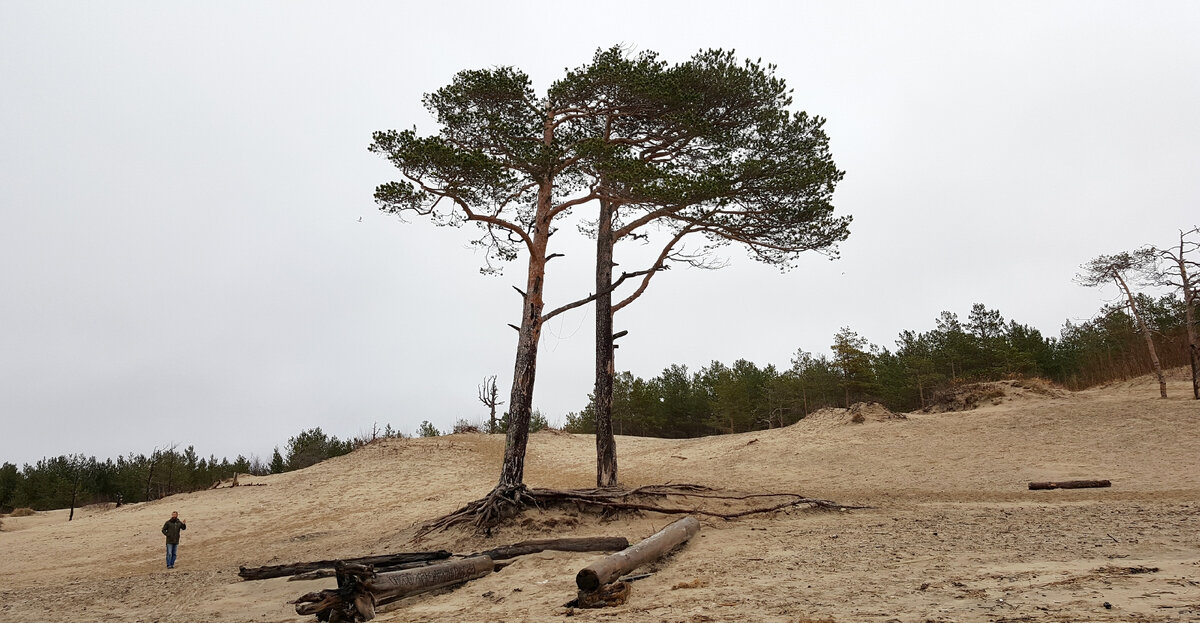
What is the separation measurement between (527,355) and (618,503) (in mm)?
4051

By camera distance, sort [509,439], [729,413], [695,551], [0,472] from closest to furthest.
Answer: [695,551] → [509,439] → [729,413] → [0,472]

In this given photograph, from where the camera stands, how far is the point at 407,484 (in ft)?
78.8

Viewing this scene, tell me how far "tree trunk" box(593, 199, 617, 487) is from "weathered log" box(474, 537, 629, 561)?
5.59 m

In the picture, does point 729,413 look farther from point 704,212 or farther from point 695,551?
point 695,551

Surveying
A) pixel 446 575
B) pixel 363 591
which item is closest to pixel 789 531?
pixel 446 575

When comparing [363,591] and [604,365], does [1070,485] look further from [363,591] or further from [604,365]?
[363,591]

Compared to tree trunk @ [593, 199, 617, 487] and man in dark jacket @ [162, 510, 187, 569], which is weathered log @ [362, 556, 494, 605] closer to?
tree trunk @ [593, 199, 617, 487]

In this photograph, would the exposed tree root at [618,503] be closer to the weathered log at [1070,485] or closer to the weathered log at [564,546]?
the weathered log at [564,546]

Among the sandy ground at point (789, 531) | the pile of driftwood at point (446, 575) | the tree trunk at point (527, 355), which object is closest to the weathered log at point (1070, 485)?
the sandy ground at point (789, 531)

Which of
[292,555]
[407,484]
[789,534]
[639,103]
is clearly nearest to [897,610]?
[789,534]

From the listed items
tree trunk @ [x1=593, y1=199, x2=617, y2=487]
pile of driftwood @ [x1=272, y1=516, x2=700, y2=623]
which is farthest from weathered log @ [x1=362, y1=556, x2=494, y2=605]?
tree trunk @ [x1=593, y1=199, x2=617, y2=487]

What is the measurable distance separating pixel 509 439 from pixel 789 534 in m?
6.69

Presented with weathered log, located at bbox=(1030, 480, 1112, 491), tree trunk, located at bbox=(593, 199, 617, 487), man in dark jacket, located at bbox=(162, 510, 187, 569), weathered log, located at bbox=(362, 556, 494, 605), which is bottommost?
man in dark jacket, located at bbox=(162, 510, 187, 569)

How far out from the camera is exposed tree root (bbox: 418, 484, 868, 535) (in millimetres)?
12766
